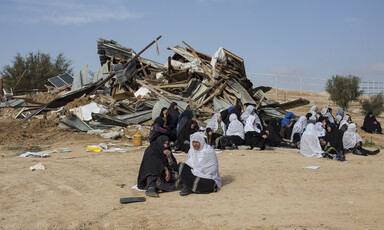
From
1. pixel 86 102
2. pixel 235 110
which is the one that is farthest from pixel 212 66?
pixel 86 102

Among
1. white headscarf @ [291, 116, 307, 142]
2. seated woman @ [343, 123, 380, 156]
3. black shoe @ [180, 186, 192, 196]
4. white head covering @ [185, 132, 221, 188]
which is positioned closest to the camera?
black shoe @ [180, 186, 192, 196]

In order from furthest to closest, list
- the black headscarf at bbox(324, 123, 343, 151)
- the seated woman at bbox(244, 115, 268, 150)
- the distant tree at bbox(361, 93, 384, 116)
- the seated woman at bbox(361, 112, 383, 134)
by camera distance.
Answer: the distant tree at bbox(361, 93, 384, 116)
the seated woman at bbox(361, 112, 383, 134)
the seated woman at bbox(244, 115, 268, 150)
the black headscarf at bbox(324, 123, 343, 151)

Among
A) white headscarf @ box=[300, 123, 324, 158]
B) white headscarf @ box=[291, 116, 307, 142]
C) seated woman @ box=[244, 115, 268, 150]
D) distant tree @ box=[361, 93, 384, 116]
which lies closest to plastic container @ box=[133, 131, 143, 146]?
seated woman @ box=[244, 115, 268, 150]

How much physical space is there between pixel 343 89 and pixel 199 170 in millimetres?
19530

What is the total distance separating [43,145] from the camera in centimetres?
1073

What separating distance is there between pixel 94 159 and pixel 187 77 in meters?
7.17

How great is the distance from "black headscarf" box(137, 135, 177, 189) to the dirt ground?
0.25 metres

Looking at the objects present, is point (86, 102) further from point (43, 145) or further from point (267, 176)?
point (267, 176)

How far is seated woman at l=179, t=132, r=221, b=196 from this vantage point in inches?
233

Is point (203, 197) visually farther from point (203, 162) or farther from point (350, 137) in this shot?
point (350, 137)

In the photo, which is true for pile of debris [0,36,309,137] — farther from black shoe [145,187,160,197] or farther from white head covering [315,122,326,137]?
black shoe [145,187,160,197]

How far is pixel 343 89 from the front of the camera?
23328mm

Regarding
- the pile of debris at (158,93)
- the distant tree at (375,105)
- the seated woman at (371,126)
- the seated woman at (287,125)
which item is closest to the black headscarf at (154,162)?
the pile of debris at (158,93)

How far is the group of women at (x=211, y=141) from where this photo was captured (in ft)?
19.5
